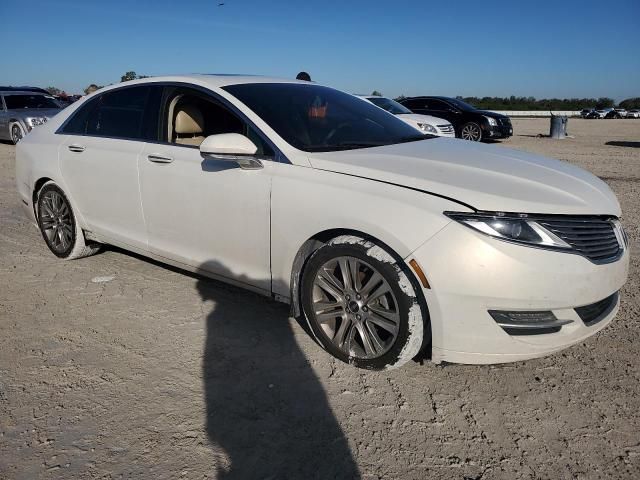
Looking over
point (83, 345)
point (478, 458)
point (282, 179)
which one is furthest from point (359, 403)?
point (83, 345)

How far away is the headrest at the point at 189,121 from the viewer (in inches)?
144

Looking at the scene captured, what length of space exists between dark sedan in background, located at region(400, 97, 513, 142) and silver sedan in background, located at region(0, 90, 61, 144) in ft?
36.2

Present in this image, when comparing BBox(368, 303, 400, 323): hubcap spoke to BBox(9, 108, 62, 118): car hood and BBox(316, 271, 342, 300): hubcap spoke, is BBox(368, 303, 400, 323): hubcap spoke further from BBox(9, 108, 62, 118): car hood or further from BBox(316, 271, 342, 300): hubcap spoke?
BBox(9, 108, 62, 118): car hood

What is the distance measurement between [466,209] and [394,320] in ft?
2.18

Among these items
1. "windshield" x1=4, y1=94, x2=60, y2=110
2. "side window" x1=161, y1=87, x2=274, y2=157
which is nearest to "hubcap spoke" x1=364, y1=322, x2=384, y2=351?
"side window" x1=161, y1=87, x2=274, y2=157

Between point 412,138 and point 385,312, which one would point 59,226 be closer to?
point 412,138

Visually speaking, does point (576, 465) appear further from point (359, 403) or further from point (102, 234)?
point (102, 234)

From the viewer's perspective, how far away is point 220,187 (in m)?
3.08

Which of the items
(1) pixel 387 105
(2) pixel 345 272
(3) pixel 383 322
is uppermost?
(1) pixel 387 105

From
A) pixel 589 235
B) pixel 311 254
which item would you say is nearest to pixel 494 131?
pixel 589 235

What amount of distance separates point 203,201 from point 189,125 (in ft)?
2.76

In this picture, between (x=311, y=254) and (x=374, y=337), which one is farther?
(x=311, y=254)

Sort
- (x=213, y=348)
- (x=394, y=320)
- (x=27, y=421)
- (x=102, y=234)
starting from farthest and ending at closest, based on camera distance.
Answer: (x=102, y=234) < (x=213, y=348) < (x=394, y=320) < (x=27, y=421)

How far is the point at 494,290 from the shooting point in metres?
2.25
